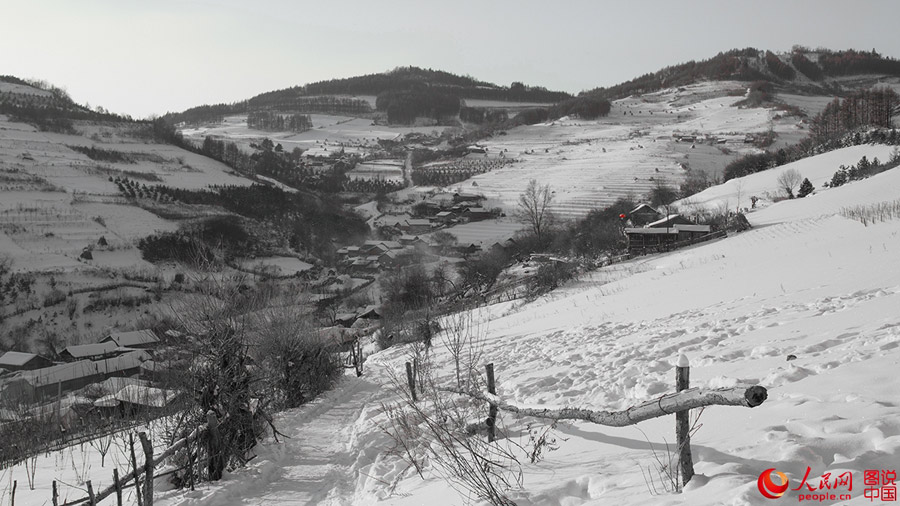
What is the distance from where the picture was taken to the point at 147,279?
5253cm

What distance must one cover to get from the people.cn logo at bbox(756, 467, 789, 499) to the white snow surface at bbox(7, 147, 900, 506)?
6 cm

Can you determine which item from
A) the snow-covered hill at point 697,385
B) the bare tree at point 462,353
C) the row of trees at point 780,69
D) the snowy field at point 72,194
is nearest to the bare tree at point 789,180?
the snow-covered hill at point 697,385

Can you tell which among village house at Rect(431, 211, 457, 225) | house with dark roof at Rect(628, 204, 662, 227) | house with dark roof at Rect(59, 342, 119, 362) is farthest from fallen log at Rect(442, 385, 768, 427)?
village house at Rect(431, 211, 457, 225)

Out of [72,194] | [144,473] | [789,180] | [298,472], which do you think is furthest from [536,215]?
[144,473]

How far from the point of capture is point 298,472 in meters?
10.3

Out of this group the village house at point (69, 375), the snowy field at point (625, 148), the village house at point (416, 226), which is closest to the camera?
the village house at point (69, 375)

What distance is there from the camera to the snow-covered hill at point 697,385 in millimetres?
4176

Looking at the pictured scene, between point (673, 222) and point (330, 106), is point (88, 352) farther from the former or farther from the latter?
point (330, 106)

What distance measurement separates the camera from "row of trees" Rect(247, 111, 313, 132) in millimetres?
166000

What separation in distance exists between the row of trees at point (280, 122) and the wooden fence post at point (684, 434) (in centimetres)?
17047

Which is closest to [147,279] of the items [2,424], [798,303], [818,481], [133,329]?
[133,329]

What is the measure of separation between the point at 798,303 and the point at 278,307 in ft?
49.5

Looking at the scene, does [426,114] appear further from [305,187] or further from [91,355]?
[91,355]

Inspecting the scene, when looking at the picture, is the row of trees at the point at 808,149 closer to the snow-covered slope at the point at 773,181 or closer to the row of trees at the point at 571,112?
the snow-covered slope at the point at 773,181
